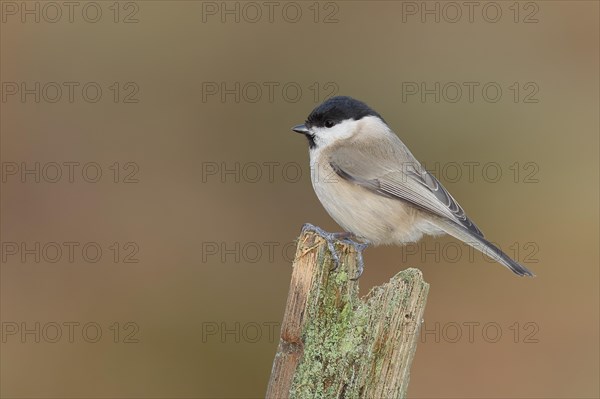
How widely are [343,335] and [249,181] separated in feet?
19.1

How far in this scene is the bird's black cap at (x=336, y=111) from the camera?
5102mm

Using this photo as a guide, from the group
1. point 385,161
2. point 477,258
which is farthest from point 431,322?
point 385,161

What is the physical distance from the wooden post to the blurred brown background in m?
3.79

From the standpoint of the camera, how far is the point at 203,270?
7785mm

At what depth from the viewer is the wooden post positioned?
304 cm

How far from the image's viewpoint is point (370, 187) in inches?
196
